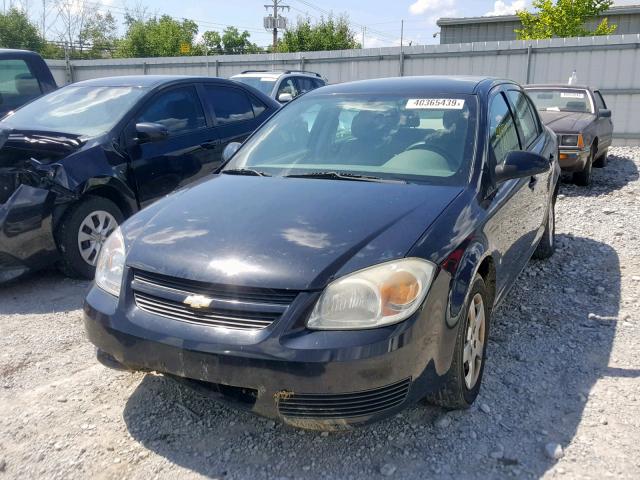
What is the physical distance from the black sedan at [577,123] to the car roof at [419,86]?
14.3 ft

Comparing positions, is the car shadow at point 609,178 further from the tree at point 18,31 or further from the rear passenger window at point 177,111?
the tree at point 18,31

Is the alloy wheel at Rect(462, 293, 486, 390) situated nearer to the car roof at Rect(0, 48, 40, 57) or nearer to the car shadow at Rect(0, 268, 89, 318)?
the car shadow at Rect(0, 268, 89, 318)

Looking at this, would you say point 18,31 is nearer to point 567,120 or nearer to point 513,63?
point 513,63

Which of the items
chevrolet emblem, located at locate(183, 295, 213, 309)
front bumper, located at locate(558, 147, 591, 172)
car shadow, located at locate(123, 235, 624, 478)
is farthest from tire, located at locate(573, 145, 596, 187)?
chevrolet emblem, located at locate(183, 295, 213, 309)

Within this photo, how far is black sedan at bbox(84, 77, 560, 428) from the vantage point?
7.36 feet

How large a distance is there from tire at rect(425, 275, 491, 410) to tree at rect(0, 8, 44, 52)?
4108 centimetres

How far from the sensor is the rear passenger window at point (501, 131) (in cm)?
342

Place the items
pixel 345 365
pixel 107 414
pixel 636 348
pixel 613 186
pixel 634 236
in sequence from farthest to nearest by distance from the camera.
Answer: pixel 613 186 < pixel 634 236 < pixel 636 348 < pixel 107 414 < pixel 345 365

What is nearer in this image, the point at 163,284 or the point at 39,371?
the point at 163,284

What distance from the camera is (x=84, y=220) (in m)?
4.66

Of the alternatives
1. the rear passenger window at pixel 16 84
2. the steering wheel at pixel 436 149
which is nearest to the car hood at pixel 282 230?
the steering wheel at pixel 436 149

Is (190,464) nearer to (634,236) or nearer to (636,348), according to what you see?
(636,348)

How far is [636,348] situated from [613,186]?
5.53 meters

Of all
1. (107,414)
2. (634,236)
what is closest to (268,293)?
(107,414)
